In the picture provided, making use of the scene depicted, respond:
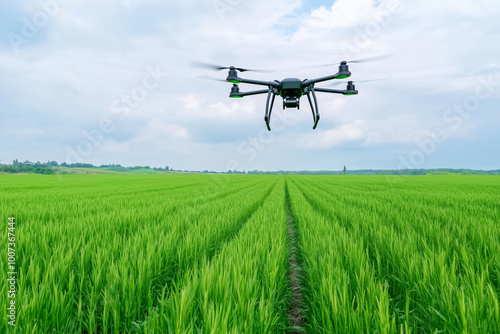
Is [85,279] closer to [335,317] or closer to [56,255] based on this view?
[56,255]

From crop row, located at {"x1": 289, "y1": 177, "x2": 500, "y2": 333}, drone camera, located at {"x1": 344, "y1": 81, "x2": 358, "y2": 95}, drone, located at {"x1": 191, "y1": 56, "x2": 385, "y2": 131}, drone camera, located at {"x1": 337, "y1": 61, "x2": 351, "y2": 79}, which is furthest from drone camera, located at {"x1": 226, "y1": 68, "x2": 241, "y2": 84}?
crop row, located at {"x1": 289, "y1": 177, "x2": 500, "y2": 333}

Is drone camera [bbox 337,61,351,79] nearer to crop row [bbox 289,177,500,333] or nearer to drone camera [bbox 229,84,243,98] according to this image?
drone camera [bbox 229,84,243,98]

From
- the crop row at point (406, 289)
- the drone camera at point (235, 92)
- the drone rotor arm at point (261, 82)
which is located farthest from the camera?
the drone camera at point (235, 92)

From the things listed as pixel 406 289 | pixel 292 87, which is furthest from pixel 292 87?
pixel 406 289

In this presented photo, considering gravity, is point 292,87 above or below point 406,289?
above

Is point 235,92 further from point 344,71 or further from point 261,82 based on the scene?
point 344,71

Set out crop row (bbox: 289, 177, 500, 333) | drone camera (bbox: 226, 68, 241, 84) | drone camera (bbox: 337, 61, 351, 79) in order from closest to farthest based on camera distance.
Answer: crop row (bbox: 289, 177, 500, 333) < drone camera (bbox: 337, 61, 351, 79) < drone camera (bbox: 226, 68, 241, 84)

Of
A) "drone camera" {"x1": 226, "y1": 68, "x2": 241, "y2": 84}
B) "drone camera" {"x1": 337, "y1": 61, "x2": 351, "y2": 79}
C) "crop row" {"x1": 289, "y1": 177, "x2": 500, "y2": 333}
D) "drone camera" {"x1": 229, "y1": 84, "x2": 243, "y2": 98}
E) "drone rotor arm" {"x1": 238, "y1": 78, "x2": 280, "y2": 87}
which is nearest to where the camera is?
"crop row" {"x1": 289, "y1": 177, "x2": 500, "y2": 333}

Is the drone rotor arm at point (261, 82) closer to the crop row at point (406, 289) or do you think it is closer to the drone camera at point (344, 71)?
the drone camera at point (344, 71)

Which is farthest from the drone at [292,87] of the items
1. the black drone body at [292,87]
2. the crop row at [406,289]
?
the crop row at [406,289]

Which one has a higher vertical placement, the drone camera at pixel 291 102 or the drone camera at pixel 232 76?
the drone camera at pixel 232 76

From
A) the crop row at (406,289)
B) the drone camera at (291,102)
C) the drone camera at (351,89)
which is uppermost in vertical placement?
the drone camera at (351,89)
